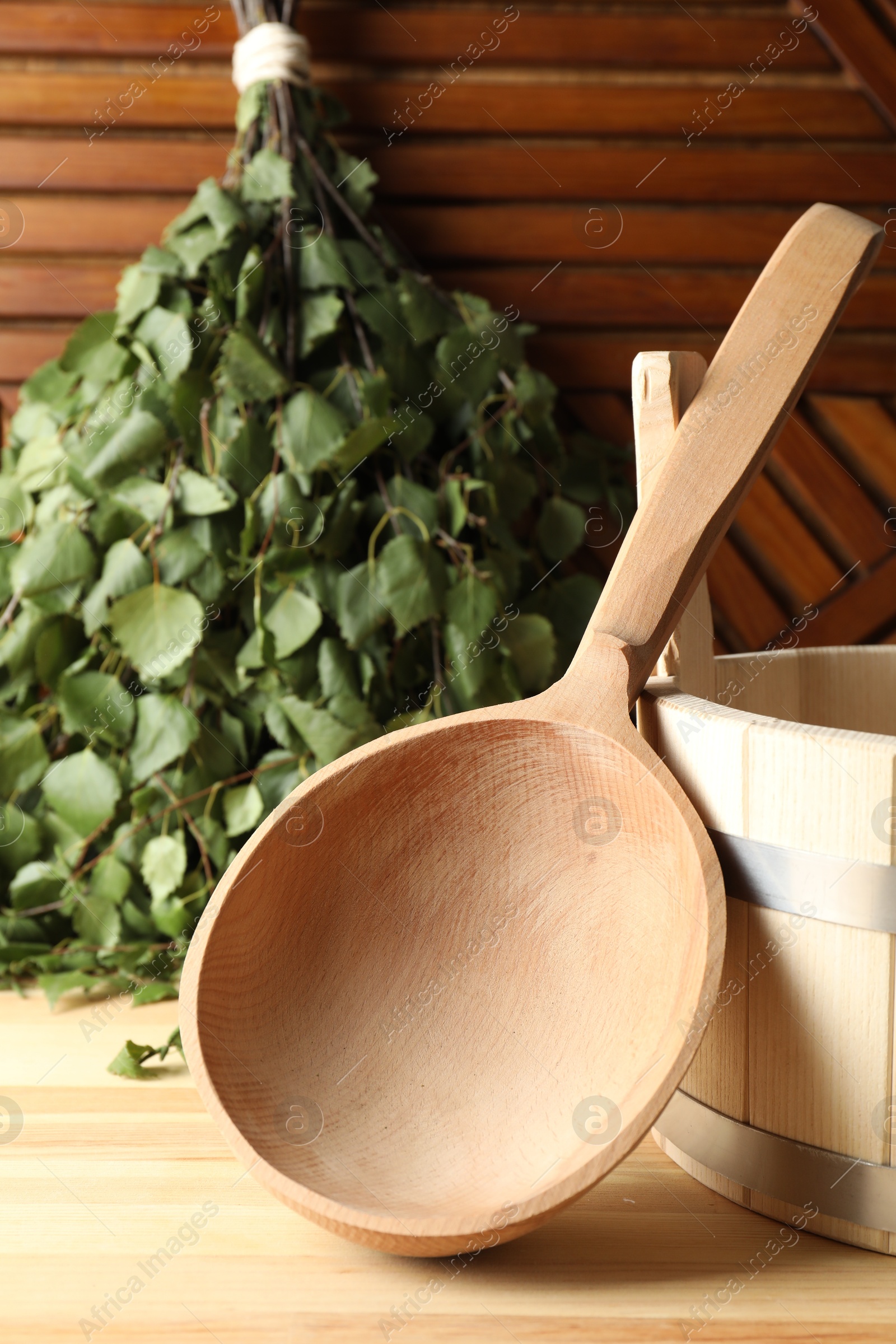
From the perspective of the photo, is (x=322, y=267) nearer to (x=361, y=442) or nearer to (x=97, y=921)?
(x=361, y=442)

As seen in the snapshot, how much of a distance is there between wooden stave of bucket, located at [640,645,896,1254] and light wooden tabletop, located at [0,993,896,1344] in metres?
0.04

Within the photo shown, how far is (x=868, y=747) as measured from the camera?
25.4 inches

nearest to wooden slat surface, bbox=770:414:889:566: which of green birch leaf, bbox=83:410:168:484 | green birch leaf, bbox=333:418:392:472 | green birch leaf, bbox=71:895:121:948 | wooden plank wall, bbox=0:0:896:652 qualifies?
wooden plank wall, bbox=0:0:896:652

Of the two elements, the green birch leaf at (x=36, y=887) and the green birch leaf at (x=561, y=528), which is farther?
the green birch leaf at (x=561, y=528)

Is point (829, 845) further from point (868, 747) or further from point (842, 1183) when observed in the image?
point (842, 1183)

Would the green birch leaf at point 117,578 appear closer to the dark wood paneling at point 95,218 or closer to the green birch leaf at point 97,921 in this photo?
the green birch leaf at point 97,921

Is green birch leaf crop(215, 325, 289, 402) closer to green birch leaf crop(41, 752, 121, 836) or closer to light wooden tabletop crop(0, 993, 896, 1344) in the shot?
green birch leaf crop(41, 752, 121, 836)

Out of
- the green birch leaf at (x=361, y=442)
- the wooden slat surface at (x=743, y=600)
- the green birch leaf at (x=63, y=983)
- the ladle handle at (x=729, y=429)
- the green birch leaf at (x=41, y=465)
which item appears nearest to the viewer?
the ladle handle at (x=729, y=429)

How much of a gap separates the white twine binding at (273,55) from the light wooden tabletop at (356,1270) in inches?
46.8

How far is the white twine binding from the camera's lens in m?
1.30

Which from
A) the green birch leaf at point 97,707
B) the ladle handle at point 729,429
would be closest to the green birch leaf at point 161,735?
the green birch leaf at point 97,707

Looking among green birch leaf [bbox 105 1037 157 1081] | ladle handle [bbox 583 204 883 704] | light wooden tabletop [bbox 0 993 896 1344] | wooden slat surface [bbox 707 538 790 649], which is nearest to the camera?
light wooden tabletop [bbox 0 993 896 1344]

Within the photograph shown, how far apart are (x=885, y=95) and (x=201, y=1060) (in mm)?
1521

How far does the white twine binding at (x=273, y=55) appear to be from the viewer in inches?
51.1
